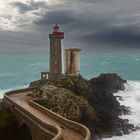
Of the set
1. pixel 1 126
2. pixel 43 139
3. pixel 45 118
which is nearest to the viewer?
pixel 43 139

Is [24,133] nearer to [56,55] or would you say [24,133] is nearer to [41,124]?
[41,124]

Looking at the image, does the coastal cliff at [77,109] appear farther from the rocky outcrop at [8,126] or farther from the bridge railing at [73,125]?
the bridge railing at [73,125]

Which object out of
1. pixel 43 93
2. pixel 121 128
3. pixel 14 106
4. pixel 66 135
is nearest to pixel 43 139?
pixel 66 135

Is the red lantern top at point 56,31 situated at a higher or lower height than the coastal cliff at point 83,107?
higher

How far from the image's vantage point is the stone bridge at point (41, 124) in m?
19.5

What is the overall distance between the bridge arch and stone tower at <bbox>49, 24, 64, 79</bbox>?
1549 centimetres

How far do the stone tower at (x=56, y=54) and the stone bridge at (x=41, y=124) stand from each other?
943 centimetres

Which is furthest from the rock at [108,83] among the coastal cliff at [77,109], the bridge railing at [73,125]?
the bridge railing at [73,125]

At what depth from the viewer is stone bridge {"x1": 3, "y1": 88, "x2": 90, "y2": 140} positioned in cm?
1955

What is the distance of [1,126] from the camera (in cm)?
2653

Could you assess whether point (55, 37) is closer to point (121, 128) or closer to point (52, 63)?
point (52, 63)

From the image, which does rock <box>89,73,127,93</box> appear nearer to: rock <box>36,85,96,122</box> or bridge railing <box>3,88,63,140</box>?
rock <box>36,85,96,122</box>

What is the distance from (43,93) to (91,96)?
8590mm

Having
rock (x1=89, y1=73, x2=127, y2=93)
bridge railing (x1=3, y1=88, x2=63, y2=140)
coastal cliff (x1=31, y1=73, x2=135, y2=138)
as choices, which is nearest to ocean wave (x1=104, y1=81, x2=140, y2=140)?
coastal cliff (x1=31, y1=73, x2=135, y2=138)
